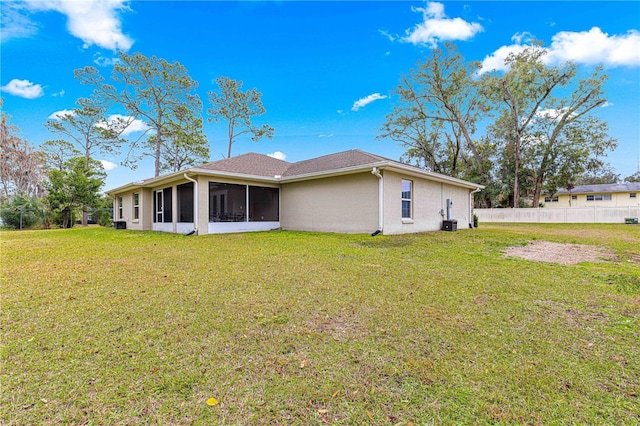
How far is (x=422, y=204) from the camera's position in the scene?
37.8 ft

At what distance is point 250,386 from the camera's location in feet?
5.83

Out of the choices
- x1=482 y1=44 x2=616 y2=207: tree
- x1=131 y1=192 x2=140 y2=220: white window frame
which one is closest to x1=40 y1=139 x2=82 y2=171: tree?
x1=131 y1=192 x2=140 y2=220: white window frame

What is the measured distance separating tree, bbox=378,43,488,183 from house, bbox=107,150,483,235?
481 inches

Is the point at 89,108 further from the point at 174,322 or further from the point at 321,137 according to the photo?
the point at 174,322

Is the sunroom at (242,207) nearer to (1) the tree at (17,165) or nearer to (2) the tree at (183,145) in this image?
(2) the tree at (183,145)

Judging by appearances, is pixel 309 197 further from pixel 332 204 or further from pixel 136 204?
pixel 136 204

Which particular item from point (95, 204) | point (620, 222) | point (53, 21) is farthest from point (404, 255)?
point (620, 222)

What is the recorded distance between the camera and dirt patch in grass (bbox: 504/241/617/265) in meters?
5.77

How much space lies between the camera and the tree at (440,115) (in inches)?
849

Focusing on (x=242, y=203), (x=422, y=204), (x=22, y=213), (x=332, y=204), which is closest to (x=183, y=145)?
(x=22, y=213)

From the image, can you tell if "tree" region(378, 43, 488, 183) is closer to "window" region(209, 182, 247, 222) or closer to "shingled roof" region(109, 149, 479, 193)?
"shingled roof" region(109, 149, 479, 193)

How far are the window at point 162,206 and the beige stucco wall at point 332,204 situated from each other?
4916 millimetres

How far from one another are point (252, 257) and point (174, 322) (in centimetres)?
320

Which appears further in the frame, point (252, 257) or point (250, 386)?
point (252, 257)
